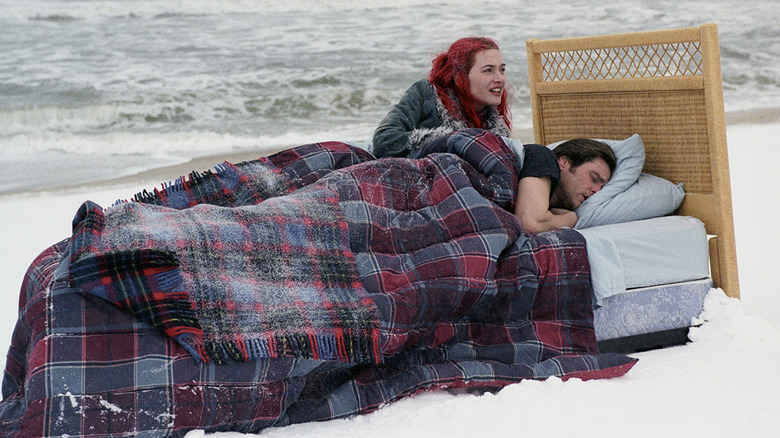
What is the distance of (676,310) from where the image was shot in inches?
95.6

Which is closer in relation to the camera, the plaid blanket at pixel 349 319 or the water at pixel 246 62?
the plaid blanket at pixel 349 319

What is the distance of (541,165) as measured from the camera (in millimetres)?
2510

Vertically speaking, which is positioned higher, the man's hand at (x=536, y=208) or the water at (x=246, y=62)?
the water at (x=246, y=62)

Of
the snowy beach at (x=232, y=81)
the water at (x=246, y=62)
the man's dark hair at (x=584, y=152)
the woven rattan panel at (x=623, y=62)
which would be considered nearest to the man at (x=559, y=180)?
the man's dark hair at (x=584, y=152)

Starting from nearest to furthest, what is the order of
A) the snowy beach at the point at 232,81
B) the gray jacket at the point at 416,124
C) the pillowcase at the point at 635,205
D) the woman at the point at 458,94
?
1. the pillowcase at the point at 635,205
2. the gray jacket at the point at 416,124
3. the woman at the point at 458,94
4. the snowy beach at the point at 232,81

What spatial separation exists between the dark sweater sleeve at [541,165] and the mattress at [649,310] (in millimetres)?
430

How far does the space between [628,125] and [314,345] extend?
161 cm

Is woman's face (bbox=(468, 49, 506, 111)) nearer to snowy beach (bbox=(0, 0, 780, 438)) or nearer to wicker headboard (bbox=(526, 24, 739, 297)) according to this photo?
wicker headboard (bbox=(526, 24, 739, 297))

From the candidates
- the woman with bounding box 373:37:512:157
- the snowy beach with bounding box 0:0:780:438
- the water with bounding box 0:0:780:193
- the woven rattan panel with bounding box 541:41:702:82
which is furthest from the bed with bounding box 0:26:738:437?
the water with bounding box 0:0:780:193

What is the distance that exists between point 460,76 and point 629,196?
85 cm

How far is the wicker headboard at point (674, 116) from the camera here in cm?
250

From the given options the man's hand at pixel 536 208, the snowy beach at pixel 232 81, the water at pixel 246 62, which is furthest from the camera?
the water at pixel 246 62

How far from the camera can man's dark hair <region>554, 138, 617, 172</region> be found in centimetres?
265

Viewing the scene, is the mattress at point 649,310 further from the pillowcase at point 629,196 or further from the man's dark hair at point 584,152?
the man's dark hair at point 584,152
